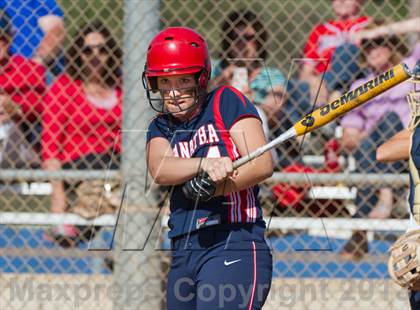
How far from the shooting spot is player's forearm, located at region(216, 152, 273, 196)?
339 centimetres

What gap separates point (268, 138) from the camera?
5.40 metres

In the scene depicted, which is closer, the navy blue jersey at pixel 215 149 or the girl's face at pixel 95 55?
the navy blue jersey at pixel 215 149

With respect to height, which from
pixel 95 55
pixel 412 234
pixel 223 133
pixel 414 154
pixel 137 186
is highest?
pixel 223 133

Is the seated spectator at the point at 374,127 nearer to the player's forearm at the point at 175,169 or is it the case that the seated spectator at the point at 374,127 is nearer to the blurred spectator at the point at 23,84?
the blurred spectator at the point at 23,84

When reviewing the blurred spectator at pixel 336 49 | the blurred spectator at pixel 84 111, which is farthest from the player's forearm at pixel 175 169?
the blurred spectator at pixel 336 49

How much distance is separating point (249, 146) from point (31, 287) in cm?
248

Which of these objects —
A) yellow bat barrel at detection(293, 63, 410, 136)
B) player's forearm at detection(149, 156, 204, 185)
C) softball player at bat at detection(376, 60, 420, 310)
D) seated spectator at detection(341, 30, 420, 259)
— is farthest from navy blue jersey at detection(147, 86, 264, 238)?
seated spectator at detection(341, 30, 420, 259)

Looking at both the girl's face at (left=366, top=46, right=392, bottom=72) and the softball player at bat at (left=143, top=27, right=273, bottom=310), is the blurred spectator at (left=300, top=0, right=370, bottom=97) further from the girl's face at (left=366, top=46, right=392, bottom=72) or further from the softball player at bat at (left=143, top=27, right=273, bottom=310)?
the softball player at bat at (left=143, top=27, right=273, bottom=310)

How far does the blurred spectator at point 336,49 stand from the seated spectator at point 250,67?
0.21 meters

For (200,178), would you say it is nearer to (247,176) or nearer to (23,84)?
(247,176)

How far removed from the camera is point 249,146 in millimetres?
3449

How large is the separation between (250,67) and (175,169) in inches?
73.4

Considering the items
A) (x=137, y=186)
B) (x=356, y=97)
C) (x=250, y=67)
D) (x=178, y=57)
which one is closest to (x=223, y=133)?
(x=178, y=57)

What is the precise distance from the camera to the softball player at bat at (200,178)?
3449mm
